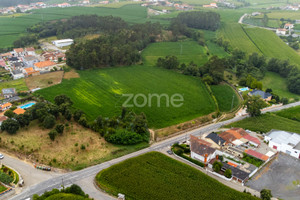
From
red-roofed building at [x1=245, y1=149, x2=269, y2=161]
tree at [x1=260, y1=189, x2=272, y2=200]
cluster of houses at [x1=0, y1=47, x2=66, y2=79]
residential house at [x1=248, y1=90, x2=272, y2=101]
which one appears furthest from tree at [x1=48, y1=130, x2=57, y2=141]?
residential house at [x1=248, y1=90, x2=272, y2=101]

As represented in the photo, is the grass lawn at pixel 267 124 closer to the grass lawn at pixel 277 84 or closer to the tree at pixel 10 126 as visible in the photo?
the grass lawn at pixel 277 84

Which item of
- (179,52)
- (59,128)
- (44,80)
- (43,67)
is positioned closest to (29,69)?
(43,67)

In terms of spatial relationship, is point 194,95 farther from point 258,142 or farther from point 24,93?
point 24,93

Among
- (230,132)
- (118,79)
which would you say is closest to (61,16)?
(118,79)

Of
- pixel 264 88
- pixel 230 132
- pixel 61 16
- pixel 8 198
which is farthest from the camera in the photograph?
pixel 61 16

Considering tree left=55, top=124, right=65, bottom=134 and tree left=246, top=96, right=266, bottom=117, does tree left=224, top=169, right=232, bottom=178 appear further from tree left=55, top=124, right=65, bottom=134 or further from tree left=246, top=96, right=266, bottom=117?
tree left=55, top=124, right=65, bottom=134

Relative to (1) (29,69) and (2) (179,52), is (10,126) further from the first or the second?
(2) (179,52)
